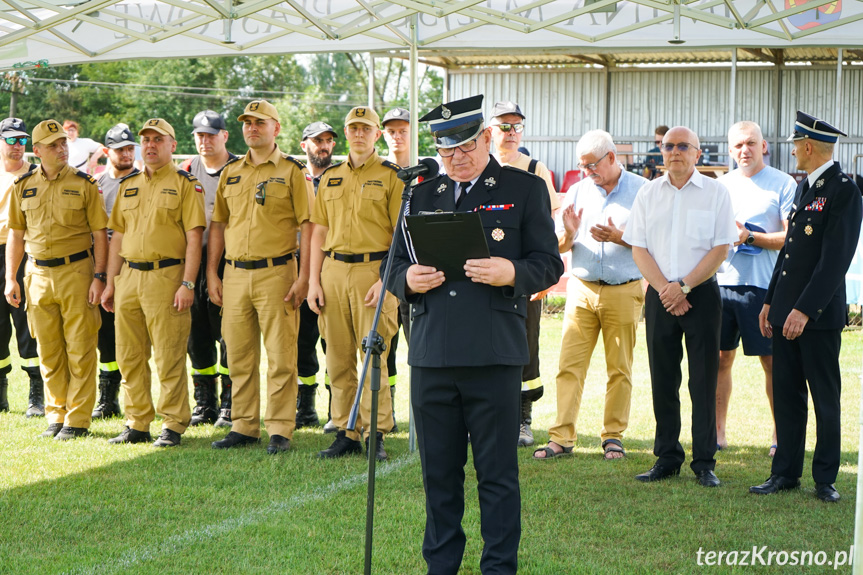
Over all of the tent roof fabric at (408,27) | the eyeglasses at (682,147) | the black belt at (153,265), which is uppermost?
the tent roof fabric at (408,27)

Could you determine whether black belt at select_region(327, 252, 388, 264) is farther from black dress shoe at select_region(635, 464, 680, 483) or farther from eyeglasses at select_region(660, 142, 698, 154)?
black dress shoe at select_region(635, 464, 680, 483)

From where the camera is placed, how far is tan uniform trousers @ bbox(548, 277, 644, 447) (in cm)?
659

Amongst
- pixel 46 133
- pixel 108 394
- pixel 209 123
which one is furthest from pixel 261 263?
pixel 108 394

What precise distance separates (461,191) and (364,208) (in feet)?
7.95

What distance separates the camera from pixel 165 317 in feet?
22.8

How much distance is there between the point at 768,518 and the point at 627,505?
771mm

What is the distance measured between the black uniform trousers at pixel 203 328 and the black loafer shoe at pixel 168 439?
0.91m

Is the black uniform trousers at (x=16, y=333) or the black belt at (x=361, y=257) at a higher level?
the black belt at (x=361, y=257)

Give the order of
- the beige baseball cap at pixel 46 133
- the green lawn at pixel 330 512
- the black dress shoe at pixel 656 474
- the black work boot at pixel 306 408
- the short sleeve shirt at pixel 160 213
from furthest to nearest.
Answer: the black work boot at pixel 306 408 < the beige baseball cap at pixel 46 133 < the short sleeve shirt at pixel 160 213 < the black dress shoe at pixel 656 474 < the green lawn at pixel 330 512

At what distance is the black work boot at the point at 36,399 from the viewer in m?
8.23

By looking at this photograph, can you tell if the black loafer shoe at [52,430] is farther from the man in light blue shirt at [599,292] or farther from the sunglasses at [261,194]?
the man in light blue shirt at [599,292]

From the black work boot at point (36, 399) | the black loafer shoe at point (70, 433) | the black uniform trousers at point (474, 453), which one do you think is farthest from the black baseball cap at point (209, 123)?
the black uniform trousers at point (474, 453)

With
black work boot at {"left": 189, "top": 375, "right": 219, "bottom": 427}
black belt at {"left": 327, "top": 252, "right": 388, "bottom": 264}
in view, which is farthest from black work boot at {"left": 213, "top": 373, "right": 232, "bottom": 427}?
black belt at {"left": 327, "top": 252, "right": 388, "bottom": 264}

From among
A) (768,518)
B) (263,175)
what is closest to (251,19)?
(263,175)
